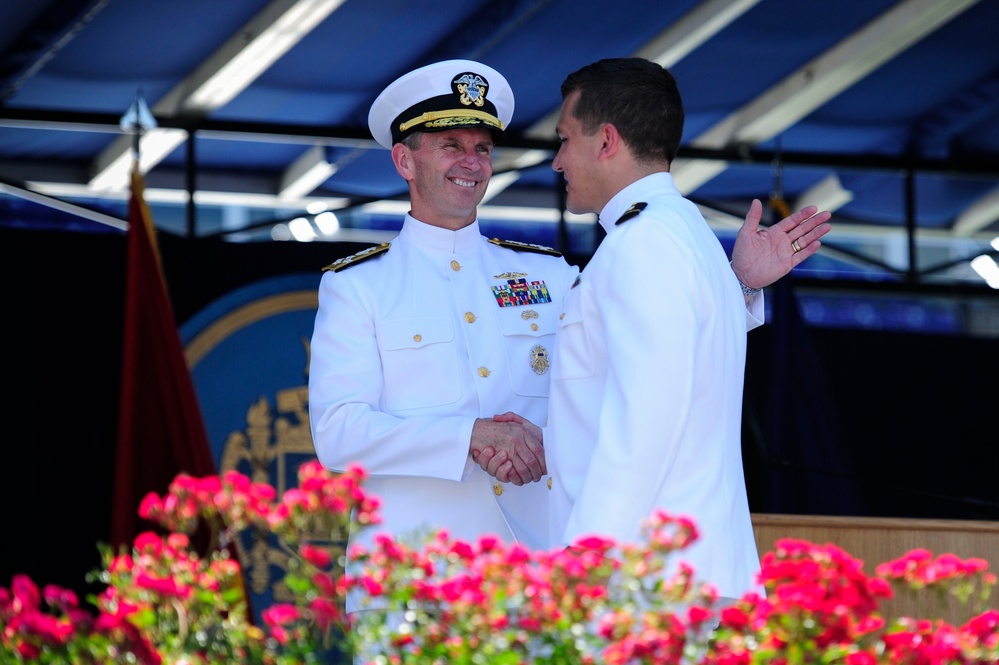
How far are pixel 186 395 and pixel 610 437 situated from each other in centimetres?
228

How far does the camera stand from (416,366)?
116 inches

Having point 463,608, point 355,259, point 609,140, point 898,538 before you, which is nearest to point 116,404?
point 355,259

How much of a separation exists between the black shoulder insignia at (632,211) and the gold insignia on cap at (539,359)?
2.10 ft

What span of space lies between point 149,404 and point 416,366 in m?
1.61

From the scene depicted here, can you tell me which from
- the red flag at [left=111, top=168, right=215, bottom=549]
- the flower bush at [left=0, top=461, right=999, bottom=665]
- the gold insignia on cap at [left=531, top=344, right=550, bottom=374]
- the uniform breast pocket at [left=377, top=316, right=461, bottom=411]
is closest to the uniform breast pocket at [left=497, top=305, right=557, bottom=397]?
the gold insignia on cap at [left=531, top=344, right=550, bottom=374]

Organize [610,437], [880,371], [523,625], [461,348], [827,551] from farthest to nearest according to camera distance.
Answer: [880,371]
[461,348]
[610,437]
[827,551]
[523,625]

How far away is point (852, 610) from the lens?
1645mm

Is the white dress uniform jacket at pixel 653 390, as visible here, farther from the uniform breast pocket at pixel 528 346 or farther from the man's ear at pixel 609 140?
the uniform breast pocket at pixel 528 346

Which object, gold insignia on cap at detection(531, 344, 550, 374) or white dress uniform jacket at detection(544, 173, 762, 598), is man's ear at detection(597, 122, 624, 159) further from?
gold insignia on cap at detection(531, 344, 550, 374)

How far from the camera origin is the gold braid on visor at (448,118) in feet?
10.2

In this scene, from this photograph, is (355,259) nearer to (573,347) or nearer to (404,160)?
(404,160)

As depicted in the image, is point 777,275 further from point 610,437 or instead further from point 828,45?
point 828,45

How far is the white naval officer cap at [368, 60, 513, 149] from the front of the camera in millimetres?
3111

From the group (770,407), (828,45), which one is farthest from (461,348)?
(828,45)
